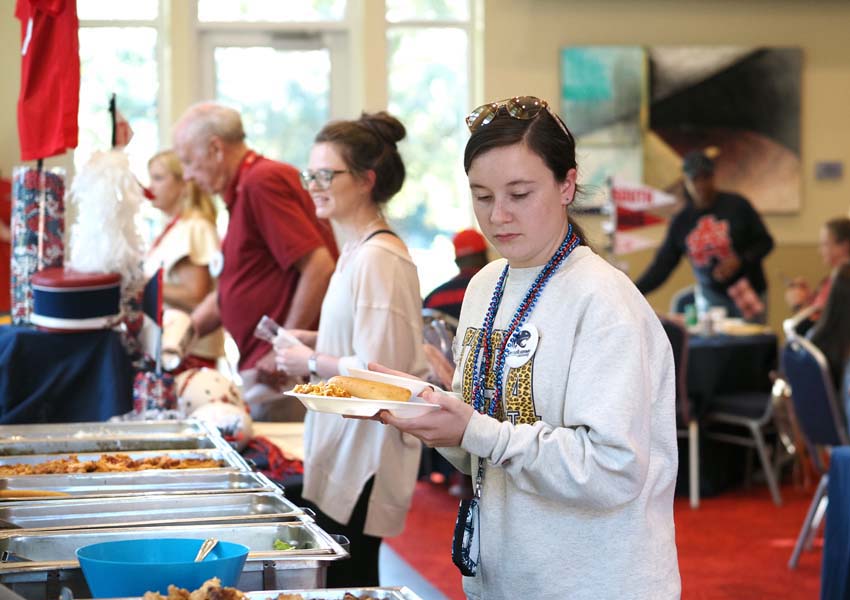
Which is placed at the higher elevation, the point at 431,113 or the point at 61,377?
the point at 431,113

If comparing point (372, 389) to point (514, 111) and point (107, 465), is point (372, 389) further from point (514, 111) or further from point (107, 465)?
point (107, 465)

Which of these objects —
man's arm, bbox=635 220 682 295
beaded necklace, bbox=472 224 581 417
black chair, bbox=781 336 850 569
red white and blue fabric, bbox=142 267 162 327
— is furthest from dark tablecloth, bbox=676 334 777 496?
beaded necklace, bbox=472 224 581 417

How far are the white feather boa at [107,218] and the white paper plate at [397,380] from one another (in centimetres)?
155

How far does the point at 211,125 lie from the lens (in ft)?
12.6

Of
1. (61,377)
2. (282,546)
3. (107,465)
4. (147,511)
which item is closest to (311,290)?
(61,377)

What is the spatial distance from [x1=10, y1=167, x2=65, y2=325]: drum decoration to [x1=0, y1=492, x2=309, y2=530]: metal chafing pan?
1280 mm

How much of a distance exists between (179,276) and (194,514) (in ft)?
9.26

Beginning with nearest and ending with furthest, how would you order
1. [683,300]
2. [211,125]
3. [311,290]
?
[311,290] → [211,125] → [683,300]

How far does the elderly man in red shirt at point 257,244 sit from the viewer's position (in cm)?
354

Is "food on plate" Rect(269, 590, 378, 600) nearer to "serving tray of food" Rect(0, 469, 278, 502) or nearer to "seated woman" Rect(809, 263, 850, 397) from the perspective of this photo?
"serving tray of food" Rect(0, 469, 278, 502)

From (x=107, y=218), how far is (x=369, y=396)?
5.45 feet

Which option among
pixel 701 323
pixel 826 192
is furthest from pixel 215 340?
pixel 826 192

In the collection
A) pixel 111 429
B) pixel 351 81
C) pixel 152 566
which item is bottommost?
pixel 111 429

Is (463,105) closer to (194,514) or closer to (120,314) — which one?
(120,314)
